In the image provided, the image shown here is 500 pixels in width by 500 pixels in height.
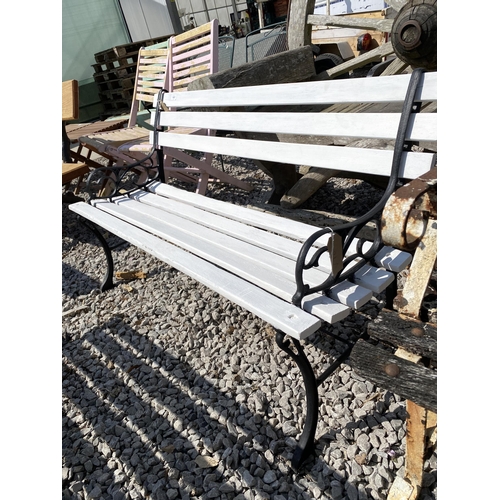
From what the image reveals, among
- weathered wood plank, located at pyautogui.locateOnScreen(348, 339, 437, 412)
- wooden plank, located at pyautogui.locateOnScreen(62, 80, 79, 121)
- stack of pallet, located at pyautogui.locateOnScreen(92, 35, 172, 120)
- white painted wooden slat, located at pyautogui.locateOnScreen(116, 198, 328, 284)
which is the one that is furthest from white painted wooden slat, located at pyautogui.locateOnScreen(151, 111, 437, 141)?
stack of pallet, located at pyautogui.locateOnScreen(92, 35, 172, 120)

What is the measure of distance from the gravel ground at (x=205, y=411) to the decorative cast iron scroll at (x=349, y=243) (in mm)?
654

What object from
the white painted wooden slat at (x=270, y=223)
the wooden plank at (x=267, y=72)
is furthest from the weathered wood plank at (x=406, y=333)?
the wooden plank at (x=267, y=72)

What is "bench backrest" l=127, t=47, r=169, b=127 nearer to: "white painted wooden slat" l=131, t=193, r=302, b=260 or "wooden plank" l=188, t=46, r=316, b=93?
"wooden plank" l=188, t=46, r=316, b=93

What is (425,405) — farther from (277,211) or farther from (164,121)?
(164,121)

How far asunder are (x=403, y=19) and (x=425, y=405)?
217cm

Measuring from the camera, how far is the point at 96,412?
6.77 ft

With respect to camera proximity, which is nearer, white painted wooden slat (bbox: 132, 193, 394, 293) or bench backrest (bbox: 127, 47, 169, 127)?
white painted wooden slat (bbox: 132, 193, 394, 293)

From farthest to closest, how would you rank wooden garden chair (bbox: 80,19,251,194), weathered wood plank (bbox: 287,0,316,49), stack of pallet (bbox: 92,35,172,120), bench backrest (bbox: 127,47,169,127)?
stack of pallet (bbox: 92,35,172,120) < bench backrest (bbox: 127,47,169,127) < wooden garden chair (bbox: 80,19,251,194) < weathered wood plank (bbox: 287,0,316,49)

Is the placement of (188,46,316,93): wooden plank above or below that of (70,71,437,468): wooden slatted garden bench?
above

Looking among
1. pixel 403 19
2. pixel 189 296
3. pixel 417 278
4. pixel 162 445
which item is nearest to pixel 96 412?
pixel 162 445

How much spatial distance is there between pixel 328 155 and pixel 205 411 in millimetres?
1228

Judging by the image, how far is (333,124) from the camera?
1.84 metres

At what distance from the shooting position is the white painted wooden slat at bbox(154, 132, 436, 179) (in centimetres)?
158

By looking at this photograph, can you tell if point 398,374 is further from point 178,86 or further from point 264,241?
point 178,86
